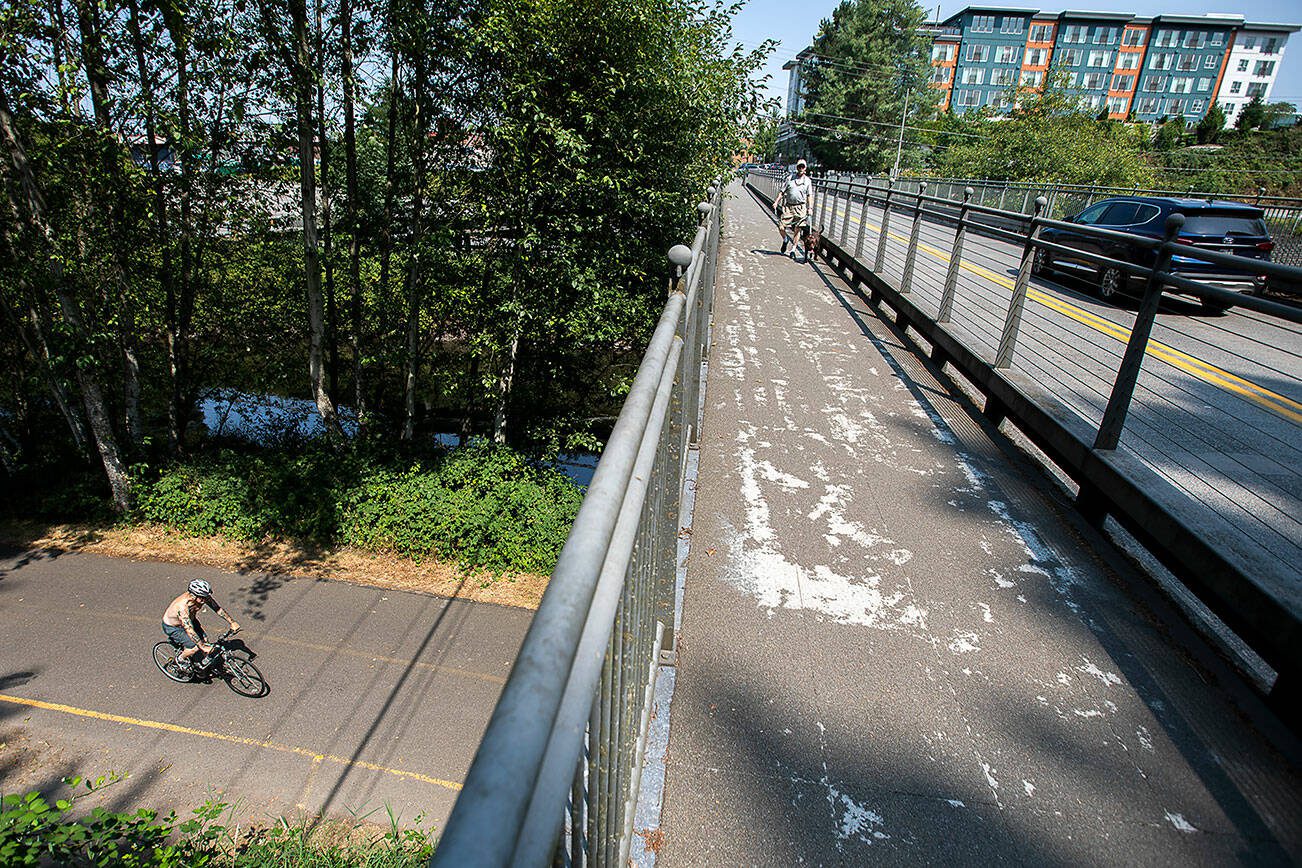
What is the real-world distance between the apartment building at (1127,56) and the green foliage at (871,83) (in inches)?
381

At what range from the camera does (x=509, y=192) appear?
11836 millimetres

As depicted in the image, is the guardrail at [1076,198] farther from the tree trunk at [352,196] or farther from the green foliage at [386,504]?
the tree trunk at [352,196]

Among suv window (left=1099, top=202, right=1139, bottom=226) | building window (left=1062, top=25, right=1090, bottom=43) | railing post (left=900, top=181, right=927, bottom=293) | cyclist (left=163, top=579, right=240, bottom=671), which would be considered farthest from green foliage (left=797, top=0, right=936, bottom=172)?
cyclist (left=163, top=579, right=240, bottom=671)

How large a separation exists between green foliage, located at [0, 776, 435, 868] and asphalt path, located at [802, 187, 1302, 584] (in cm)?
614

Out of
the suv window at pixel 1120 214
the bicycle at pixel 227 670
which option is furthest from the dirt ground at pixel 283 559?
the suv window at pixel 1120 214

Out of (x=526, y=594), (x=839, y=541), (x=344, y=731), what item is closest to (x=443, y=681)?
(x=344, y=731)

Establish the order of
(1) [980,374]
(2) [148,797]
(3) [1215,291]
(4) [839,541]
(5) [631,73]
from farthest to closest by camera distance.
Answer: (5) [631,73], (2) [148,797], (1) [980,374], (4) [839,541], (3) [1215,291]

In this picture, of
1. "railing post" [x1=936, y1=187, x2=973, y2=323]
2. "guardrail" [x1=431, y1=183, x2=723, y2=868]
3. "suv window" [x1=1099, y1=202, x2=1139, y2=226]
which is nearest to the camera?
"guardrail" [x1=431, y1=183, x2=723, y2=868]

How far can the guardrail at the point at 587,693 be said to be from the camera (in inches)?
22.0

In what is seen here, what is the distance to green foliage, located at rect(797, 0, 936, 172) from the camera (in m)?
61.6

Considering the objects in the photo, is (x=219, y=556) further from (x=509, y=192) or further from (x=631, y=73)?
(x=631, y=73)

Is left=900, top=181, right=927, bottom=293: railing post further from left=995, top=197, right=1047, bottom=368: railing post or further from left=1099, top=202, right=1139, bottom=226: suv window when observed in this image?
left=1099, top=202, right=1139, bottom=226: suv window

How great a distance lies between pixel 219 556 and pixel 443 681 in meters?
6.04

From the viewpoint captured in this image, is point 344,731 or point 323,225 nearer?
point 344,731
